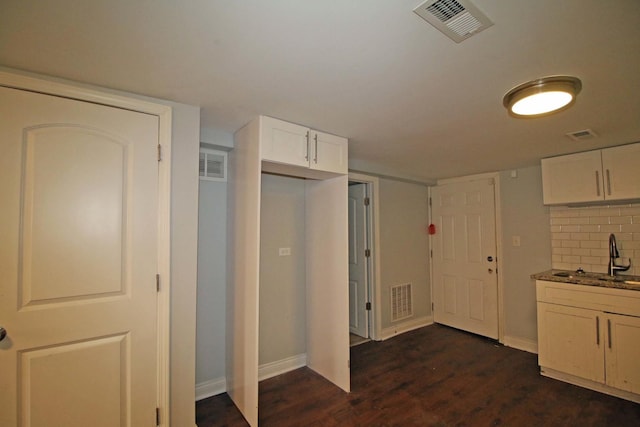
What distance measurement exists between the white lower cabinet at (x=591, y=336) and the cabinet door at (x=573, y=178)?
910mm

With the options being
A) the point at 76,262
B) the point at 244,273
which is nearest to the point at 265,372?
the point at 244,273

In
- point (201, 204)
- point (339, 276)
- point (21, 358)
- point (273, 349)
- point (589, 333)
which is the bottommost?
point (273, 349)

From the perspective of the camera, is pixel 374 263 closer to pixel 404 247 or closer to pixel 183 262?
pixel 404 247

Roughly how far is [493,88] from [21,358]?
2932 mm

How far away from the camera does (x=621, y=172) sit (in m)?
2.68

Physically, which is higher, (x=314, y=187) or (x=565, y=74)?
(x=565, y=74)

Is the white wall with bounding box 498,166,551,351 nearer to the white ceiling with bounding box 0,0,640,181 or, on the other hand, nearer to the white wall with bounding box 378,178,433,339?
the white wall with bounding box 378,178,433,339

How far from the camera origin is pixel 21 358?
→ 56.8 inches

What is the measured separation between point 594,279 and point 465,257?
148 cm

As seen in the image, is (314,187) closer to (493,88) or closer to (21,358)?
(493,88)

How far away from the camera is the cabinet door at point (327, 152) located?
7.61ft

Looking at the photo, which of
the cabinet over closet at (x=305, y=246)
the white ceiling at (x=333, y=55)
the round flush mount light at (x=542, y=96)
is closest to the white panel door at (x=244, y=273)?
the cabinet over closet at (x=305, y=246)

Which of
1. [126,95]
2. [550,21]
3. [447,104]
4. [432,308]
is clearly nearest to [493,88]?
[447,104]

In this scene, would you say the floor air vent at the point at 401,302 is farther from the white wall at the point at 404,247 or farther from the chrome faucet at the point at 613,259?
the chrome faucet at the point at 613,259
